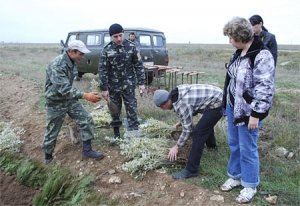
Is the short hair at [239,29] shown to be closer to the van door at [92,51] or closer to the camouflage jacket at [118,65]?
the camouflage jacket at [118,65]

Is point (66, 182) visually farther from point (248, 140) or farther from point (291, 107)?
point (291, 107)

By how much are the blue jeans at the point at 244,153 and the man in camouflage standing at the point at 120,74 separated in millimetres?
1976

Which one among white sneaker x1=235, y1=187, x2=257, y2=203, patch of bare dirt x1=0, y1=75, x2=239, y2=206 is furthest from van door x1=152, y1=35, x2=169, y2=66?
white sneaker x1=235, y1=187, x2=257, y2=203

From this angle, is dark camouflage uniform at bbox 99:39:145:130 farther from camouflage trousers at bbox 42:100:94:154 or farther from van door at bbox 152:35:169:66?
van door at bbox 152:35:169:66

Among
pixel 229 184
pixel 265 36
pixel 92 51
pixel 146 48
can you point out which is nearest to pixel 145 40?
pixel 146 48

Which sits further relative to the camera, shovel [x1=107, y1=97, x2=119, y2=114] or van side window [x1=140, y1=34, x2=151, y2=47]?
van side window [x1=140, y1=34, x2=151, y2=47]

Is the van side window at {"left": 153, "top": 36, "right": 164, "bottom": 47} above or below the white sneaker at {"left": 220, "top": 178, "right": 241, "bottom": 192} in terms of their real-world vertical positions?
above

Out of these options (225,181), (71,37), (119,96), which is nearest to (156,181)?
(225,181)

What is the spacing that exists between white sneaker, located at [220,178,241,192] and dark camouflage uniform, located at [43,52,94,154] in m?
2.05

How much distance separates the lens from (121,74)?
5.74 metres

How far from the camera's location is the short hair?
3486 millimetres

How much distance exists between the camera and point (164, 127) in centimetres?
581

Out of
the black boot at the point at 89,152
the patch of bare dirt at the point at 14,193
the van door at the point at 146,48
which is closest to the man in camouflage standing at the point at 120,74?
the black boot at the point at 89,152

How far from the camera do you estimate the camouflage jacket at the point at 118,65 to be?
221 inches
